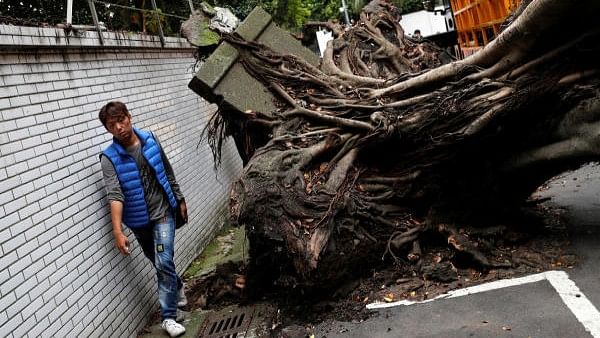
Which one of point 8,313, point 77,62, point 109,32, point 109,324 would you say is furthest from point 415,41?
point 8,313

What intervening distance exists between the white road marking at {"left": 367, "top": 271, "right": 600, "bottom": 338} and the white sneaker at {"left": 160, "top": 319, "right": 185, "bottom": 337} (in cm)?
169

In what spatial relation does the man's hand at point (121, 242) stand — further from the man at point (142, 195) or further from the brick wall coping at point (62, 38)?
the brick wall coping at point (62, 38)

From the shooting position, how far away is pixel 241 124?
5.91 metres

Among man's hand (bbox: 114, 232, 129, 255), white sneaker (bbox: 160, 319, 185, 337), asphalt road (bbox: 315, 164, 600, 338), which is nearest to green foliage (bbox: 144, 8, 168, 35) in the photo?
man's hand (bbox: 114, 232, 129, 255)

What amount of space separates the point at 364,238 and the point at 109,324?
2.33 meters

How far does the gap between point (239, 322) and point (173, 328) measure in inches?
23.1

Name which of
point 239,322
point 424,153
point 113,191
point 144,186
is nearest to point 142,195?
point 144,186

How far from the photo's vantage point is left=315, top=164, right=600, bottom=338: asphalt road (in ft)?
11.8

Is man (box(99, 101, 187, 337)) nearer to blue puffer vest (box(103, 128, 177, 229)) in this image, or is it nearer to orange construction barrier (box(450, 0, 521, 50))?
blue puffer vest (box(103, 128, 177, 229))

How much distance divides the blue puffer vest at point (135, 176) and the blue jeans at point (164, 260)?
0.40 feet

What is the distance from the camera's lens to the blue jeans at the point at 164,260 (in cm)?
478

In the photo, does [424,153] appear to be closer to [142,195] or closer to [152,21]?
[142,195]

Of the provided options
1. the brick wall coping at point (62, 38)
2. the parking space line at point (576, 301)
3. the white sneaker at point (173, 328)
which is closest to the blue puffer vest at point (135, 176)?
the white sneaker at point (173, 328)

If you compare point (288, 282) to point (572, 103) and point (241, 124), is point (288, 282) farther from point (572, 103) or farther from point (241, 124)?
point (572, 103)
